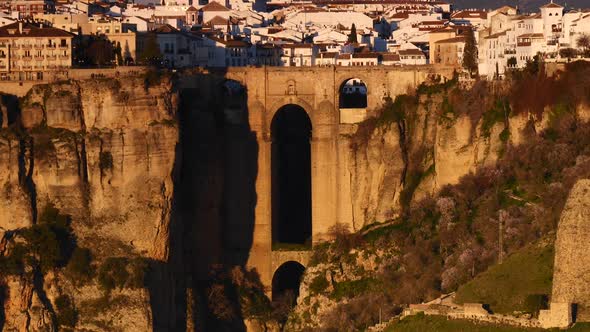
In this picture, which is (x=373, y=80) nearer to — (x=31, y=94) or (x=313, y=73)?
(x=313, y=73)

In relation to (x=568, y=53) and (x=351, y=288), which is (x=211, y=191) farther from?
(x=568, y=53)

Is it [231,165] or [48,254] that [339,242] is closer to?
[231,165]

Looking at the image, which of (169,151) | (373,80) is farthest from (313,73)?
(169,151)

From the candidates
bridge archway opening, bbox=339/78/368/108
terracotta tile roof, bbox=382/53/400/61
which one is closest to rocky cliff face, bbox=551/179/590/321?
bridge archway opening, bbox=339/78/368/108

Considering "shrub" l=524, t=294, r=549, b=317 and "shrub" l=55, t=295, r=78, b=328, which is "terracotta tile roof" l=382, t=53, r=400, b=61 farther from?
"shrub" l=524, t=294, r=549, b=317

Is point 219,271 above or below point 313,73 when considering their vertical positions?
below

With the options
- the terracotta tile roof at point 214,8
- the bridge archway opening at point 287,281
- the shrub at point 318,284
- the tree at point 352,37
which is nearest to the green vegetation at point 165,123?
the shrub at point 318,284

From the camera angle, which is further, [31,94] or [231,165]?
[231,165]
